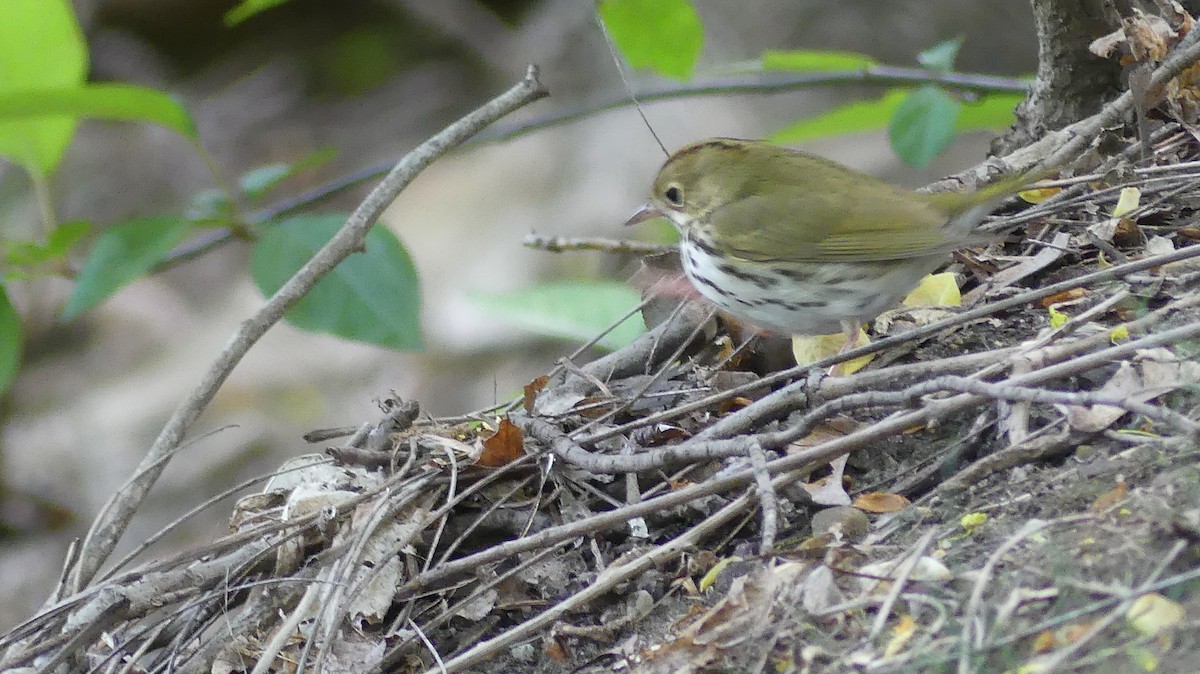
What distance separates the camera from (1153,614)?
4.79 ft

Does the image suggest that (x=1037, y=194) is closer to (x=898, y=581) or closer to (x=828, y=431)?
(x=828, y=431)

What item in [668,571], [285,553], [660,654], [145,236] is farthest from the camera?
[145,236]

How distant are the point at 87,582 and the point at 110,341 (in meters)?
5.29

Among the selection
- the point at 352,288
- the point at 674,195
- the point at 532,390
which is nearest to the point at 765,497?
the point at 532,390

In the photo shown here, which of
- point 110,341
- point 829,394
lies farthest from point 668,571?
point 110,341

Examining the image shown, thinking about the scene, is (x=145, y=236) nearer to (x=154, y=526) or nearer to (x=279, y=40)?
(x=154, y=526)

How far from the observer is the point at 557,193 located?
6.98 meters

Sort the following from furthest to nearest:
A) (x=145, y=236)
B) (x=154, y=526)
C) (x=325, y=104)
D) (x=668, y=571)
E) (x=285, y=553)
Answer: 1. (x=325, y=104)
2. (x=154, y=526)
3. (x=145, y=236)
4. (x=285, y=553)
5. (x=668, y=571)

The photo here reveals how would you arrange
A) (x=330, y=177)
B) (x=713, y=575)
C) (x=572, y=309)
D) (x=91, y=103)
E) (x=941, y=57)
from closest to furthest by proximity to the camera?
1. (x=713, y=575)
2. (x=91, y=103)
3. (x=572, y=309)
4. (x=941, y=57)
5. (x=330, y=177)

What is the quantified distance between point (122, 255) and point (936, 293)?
2.09m

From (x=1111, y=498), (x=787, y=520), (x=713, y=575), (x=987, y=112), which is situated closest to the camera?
(x=1111, y=498)

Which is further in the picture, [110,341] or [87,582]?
[110,341]

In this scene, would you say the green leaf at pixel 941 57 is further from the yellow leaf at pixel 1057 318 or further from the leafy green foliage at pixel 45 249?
the leafy green foliage at pixel 45 249

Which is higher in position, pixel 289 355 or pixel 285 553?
pixel 285 553
